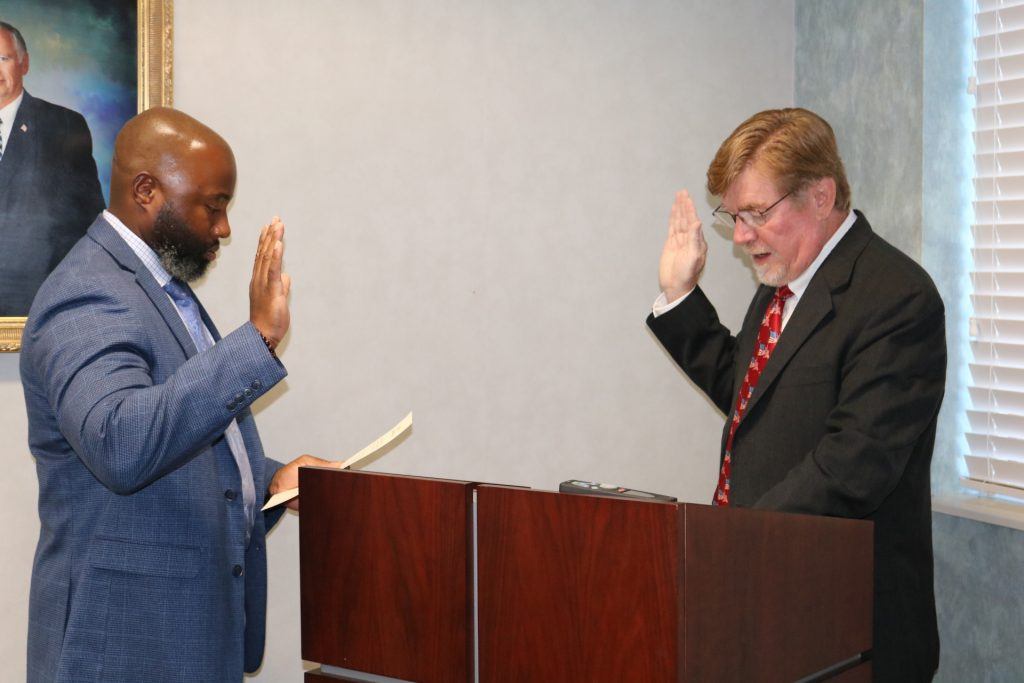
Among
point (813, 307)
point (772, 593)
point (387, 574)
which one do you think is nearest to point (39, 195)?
point (387, 574)

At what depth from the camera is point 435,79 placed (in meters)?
3.07

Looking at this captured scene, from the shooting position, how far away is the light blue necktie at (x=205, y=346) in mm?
1992

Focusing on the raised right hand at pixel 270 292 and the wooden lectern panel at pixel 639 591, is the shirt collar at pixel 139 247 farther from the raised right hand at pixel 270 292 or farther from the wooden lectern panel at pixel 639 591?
the wooden lectern panel at pixel 639 591

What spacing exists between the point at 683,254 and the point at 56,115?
1.58 m

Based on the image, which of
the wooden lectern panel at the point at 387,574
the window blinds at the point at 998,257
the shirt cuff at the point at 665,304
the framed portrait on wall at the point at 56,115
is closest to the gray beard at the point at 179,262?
the wooden lectern panel at the point at 387,574

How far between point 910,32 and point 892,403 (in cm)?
184

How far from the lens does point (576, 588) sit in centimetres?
136

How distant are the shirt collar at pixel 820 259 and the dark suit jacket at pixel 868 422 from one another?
0.03 meters

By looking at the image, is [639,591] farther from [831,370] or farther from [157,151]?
[157,151]

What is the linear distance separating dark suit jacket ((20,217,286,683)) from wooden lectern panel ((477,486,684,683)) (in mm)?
527

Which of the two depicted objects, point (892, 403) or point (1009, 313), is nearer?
point (892, 403)

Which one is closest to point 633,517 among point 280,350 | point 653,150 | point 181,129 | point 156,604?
point 156,604

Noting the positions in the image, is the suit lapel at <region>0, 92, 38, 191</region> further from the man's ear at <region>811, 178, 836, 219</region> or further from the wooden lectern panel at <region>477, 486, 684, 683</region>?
the man's ear at <region>811, 178, 836, 219</region>

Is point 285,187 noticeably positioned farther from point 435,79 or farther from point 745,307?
point 745,307
